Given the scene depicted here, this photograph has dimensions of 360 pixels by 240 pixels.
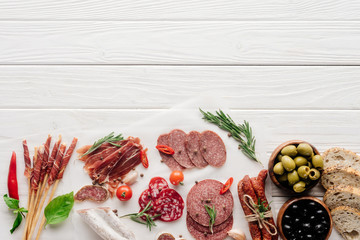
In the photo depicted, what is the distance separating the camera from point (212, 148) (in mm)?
2525

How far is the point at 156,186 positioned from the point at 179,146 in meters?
0.31

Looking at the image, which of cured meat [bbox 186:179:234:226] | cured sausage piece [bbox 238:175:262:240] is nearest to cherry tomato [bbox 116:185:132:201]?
cured meat [bbox 186:179:234:226]

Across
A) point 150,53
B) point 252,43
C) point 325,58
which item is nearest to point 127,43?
point 150,53

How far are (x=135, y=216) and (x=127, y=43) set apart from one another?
117 centimetres

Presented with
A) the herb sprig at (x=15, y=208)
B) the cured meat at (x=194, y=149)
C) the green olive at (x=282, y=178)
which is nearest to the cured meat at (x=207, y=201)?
the cured meat at (x=194, y=149)

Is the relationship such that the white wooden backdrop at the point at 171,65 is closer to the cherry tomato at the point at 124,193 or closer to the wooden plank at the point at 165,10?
the wooden plank at the point at 165,10

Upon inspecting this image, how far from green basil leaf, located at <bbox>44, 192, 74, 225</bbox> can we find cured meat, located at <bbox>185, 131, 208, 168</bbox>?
32.0 inches

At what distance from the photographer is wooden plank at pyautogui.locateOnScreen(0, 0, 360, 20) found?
8.53 feet

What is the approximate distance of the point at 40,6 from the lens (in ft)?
8.54

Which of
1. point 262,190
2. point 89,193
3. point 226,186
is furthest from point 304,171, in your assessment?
point 89,193

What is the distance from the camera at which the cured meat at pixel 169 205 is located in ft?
8.06

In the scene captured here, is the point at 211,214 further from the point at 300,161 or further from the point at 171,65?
the point at 171,65

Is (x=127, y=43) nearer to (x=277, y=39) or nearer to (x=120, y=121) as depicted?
(x=120, y=121)

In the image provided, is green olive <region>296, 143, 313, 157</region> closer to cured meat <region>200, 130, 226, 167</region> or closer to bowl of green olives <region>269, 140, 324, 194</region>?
bowl of green olives <region>269, 140, 324, 194</region>
